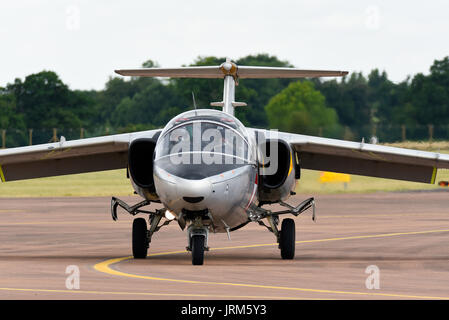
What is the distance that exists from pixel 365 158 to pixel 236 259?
150 inches

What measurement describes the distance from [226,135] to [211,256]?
342cm

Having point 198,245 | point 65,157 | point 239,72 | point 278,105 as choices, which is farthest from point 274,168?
point 278,105

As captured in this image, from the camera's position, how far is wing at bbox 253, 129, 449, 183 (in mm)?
18938

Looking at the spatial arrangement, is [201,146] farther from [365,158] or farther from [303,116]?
[303,116]

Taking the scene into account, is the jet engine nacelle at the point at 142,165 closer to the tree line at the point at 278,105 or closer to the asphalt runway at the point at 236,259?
the asphalt runway at the point at 236,259

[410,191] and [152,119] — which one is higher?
[152,119]

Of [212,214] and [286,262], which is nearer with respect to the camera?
[212,214]

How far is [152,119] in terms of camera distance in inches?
3012

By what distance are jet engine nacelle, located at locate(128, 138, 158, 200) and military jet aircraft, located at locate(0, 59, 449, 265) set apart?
0.06 ft

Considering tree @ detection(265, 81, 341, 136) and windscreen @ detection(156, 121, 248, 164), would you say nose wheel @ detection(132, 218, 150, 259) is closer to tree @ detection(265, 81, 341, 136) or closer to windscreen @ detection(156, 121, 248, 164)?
windscreen @ detection(156, 121, 248, 164)

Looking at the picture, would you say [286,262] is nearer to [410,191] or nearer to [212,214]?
[212,214]
